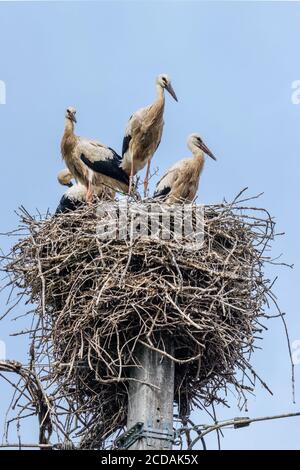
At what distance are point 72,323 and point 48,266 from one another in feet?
1.95

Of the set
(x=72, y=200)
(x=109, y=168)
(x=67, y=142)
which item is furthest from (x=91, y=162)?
(x=72, y=200)

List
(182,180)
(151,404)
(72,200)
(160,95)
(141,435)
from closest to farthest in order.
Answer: (141,435) < (151,404) < (72,200) < (182,180) < (160,95)

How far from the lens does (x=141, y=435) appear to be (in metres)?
7.61

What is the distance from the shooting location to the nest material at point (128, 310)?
8203 millimetres

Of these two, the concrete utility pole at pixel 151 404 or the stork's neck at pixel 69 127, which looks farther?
the stork's neck at pixel 69 127

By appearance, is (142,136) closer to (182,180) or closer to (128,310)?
(182,180)

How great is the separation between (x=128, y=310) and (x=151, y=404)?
659 mm

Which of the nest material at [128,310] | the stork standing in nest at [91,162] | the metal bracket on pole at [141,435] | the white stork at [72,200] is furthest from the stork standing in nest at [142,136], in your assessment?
the metal bracket on pole at [141,435]

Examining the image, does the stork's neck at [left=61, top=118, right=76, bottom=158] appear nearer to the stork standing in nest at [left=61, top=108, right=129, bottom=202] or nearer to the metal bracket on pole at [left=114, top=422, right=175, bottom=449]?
the stork standing in nest at [left=61, top=108, right=129, bottom=202]

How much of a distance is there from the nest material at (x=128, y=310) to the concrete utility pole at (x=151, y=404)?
0.09 metres

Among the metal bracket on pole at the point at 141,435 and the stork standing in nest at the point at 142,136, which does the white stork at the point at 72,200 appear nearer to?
the stork standing in nest at the point at 142,136

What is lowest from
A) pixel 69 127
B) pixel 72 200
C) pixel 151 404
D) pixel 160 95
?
pixel 151 404

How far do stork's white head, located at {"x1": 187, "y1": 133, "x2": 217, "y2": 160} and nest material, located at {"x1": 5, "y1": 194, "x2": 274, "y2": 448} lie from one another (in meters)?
2.26

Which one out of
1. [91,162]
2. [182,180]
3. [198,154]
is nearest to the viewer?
A: [182,180]
